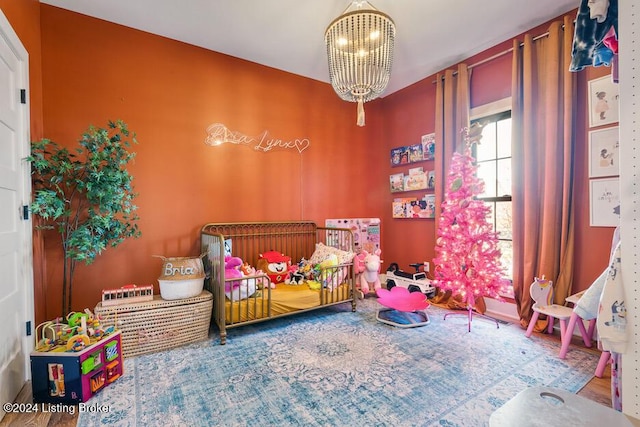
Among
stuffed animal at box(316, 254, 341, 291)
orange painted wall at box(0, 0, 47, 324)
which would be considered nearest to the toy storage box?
orange painted wall at box(0, 0, 47, 324)

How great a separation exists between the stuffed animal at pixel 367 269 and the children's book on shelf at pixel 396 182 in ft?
3.31

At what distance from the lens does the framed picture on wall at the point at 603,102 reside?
228 centimetres

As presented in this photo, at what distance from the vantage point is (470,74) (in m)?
3.28

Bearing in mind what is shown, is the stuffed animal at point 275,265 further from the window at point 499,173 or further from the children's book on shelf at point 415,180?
the window at point 499,173

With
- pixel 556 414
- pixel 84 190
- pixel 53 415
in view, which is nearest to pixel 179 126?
pixel 84 190

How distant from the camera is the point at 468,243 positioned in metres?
2.83

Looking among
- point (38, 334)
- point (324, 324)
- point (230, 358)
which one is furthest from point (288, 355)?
point (38, 334)

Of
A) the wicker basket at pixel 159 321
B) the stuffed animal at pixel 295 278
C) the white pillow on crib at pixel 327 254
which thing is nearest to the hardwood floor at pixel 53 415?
the wicker basket at pixel 159 321

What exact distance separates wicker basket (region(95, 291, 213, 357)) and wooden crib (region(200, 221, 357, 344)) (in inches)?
6.4

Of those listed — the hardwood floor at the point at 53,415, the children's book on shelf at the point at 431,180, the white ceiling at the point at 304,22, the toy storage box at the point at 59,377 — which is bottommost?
the hardwood floor at the point at 53,415

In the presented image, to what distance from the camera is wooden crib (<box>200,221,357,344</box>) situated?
2.55 meters

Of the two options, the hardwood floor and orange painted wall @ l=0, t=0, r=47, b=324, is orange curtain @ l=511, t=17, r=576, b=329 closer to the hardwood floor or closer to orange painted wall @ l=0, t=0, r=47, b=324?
the hardwood floor

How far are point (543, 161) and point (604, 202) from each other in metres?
0.56

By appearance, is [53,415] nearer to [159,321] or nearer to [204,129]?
[159,321]
